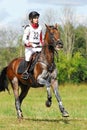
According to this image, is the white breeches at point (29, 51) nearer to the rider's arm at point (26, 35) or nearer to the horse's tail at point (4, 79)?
the rider's arm at point (26, 35)

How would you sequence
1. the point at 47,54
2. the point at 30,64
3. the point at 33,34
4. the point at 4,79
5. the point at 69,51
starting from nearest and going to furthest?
the point at 47,54, the point at 33,34, the point at 30,64, the point at 4,79, the point at 69,51

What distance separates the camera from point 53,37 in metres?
12.1

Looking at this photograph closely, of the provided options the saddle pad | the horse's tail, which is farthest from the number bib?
the horse's tail

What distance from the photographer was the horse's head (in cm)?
1183

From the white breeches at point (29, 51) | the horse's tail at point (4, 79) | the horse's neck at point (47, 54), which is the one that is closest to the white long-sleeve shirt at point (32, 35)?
the white breeches at point (29, 51)

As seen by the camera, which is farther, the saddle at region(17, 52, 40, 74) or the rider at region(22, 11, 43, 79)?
the rider at region(22, 11, 43, 79)

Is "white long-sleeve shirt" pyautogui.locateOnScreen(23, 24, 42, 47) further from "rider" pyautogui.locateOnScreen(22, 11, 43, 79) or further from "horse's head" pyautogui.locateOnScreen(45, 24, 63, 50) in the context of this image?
"horse's head" pyautogui.locateOnScreen(45, 24, 63, 50)

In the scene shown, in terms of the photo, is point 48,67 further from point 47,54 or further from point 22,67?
point 22,67

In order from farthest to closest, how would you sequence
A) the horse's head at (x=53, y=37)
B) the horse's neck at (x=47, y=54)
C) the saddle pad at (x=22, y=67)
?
the saddle pad at (x=22, y=67) < the horse's neck at (x=47, y=54) < the horse's head at (x=53, y=37)

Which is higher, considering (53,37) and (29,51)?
(53,37)

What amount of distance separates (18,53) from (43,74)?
67796 millimetres

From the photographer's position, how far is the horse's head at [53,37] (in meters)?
11.8

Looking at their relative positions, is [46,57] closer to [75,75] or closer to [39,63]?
[39,63]

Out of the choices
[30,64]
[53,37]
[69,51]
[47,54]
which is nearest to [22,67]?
[30,64]
